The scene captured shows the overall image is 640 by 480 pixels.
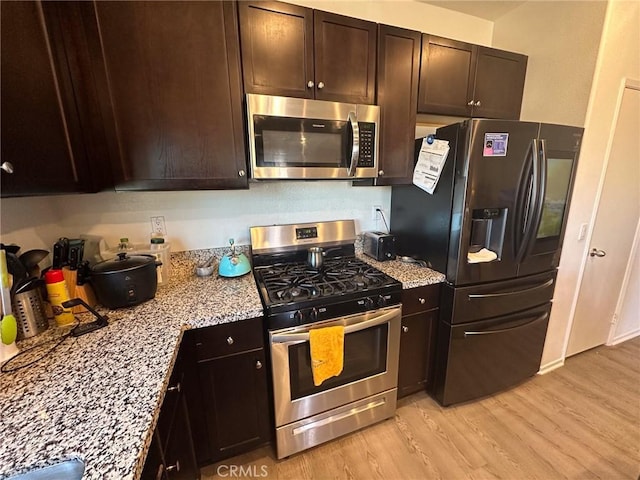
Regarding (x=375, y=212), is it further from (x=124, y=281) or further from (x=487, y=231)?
(x=124, y=281)

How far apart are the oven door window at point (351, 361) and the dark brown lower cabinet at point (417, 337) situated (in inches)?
7.8

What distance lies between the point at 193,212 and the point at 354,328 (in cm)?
120

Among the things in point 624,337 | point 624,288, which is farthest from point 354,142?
point 624,337

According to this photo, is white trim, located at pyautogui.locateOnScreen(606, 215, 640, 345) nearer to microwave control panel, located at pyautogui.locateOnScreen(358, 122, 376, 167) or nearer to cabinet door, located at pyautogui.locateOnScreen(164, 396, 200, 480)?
microwave control panel, located at pyautogui.locateOnScreen(358, 122, 376, 167)

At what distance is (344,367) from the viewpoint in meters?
1.50

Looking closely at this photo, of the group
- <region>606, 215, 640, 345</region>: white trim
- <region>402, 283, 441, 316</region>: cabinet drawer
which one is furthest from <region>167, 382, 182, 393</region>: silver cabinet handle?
<region>606, 215, 640, 345</region>: white trim

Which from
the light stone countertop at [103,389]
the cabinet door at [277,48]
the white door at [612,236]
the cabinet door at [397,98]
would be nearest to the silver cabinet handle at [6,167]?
the light stone countertop at [103,389]

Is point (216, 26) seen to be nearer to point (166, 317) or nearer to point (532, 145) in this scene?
point (166, 317)

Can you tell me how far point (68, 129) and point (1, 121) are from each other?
0.80 feet

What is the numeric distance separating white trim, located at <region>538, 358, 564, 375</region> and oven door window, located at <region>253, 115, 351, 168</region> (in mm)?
2240

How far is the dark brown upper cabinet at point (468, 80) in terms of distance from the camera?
5.42 feet

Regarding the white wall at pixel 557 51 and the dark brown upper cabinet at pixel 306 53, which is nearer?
the dark brown upper cabinet at pixel 306 53

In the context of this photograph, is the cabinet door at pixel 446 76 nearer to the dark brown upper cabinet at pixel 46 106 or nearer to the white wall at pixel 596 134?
the white wall at pixel 596 134

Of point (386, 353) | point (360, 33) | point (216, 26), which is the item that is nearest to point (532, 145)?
point (360, 33)
